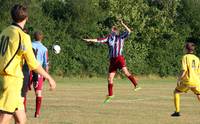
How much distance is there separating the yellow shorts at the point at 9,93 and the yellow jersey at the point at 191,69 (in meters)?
7.65

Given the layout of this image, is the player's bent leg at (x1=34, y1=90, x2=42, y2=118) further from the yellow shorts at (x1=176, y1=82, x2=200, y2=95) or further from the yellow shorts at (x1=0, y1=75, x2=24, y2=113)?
the yellow shorts at (x1=0, y1=75, x2=24, y2=113)

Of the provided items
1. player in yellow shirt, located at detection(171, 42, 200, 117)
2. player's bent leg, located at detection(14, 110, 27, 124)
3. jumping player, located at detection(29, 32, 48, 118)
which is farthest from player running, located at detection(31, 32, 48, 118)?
player's bent leg, located at detection(14, 110, 27, 124)

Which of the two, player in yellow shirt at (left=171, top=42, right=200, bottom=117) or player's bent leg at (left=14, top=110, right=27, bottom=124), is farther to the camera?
player in yellow shirt at (left=171, top=42, right=200, bottom=117)

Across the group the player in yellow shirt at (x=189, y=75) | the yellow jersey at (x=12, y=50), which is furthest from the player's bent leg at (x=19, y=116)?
the player in yellow shirt at (x=189, y=75)

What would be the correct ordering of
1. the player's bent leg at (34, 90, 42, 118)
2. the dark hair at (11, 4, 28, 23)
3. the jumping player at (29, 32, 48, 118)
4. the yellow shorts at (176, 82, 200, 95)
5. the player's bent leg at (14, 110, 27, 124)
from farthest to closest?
1. the yellow shorts at (176, 82, 200, 95)
2. the player's bent leg at (34, 90, 42, 118)
3. the jumping player at (29, 32, 48, 118)
4. the player's bent leg at (14, 110, 27, 124)
5. the dark hair at (11, 4, 28, 23)

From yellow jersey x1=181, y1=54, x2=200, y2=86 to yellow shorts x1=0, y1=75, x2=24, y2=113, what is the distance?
7.65 meters

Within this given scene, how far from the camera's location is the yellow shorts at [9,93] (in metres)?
8.33

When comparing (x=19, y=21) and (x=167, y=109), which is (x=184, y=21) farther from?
(x=19, y=21)

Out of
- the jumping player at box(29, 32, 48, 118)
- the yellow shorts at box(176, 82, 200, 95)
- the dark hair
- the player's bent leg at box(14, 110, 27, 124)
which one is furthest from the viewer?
the yellow shorts at box(176, 82, 200, 95)

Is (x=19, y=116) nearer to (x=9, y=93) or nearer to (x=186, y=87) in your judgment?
(x=9, y=93)

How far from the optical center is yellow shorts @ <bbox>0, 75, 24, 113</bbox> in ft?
27.3

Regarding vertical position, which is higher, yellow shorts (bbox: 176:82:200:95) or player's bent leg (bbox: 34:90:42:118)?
yellow shorts (bbox: 176:82:200:95)

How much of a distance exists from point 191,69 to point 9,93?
7946 mm

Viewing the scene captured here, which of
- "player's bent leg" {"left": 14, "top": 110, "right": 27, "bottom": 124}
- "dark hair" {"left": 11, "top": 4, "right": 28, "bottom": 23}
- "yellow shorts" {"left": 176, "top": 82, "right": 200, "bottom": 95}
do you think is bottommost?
"yellow shorts" {"left": 176, "top": 82, "right": 200, "bottom": 95}
